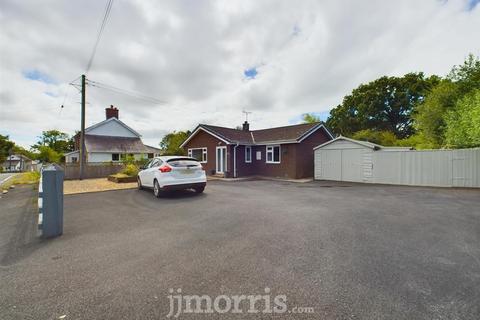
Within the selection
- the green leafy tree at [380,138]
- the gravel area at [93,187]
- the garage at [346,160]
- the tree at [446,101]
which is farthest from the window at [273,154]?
the green leafy tree at [380,138]

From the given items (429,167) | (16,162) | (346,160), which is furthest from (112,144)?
(16,162)

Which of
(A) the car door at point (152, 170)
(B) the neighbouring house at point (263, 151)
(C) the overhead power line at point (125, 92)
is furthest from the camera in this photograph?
(B) the neighbouring house at point (263, 151)

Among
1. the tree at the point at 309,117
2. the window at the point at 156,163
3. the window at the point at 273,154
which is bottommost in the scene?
the window at the point at 156,163

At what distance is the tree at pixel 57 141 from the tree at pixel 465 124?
59.5m

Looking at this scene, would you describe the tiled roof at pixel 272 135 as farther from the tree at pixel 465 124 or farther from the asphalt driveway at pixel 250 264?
the asphalt driveway at pixel 250 264

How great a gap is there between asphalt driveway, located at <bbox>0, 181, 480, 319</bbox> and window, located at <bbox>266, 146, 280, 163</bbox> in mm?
11136

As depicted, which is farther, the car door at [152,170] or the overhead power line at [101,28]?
the car door at [152,170]

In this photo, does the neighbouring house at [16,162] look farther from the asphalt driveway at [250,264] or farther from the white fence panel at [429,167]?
the white fence panel at [429,167]

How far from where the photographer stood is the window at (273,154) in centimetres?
1688

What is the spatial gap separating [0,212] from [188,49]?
9639mm

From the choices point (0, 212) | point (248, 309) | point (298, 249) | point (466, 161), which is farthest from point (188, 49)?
point (466, 161)

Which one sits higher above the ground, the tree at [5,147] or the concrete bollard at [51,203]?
the tree at [5,147]

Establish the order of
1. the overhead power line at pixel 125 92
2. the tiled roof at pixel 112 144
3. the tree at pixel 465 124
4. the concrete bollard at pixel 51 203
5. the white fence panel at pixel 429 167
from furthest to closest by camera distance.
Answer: the tiled roof at pixel 112 144
the overhead power line at pixel 125 92
the white fence panel at pixel 429 167
the tree at pixel 465 124
the concrete bollard at pixel 51 203

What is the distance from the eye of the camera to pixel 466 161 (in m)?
10.5
